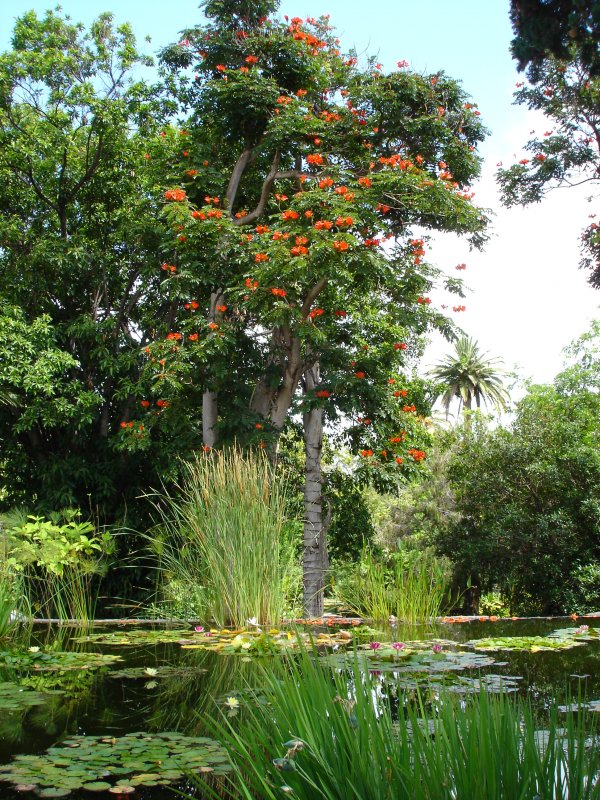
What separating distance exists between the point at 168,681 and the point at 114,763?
121 cm

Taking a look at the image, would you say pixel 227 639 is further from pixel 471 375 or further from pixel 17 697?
pixel 471 375

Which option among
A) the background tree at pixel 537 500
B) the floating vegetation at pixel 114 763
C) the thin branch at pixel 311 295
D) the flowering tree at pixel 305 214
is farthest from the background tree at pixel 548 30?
the background tree at pixel 537 500

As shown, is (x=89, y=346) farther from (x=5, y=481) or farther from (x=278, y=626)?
(x=278, y=626)

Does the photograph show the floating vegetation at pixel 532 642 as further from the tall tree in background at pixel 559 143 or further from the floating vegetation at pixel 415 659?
the tall tree in background at pixel 559 143

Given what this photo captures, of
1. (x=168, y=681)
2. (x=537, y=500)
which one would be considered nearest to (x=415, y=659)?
(x=168, y=681)

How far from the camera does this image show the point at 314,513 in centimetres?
958

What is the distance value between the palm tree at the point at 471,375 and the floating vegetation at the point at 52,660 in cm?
2753

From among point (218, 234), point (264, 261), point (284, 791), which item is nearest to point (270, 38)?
point (218, 234)

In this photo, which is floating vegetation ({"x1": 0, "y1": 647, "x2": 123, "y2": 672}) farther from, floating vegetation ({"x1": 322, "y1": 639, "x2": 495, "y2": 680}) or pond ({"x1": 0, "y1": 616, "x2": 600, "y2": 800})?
floating vegetation ({"x1": 322, "y1": 639, "x2": 495, "y2": 680})

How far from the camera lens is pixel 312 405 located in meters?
8.97

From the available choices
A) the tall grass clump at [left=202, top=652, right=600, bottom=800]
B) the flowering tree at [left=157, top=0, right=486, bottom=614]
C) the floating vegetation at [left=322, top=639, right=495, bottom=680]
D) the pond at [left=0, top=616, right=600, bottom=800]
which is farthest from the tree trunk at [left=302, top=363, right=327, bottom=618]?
the tall grass clump at [left=202, top=652, right=600, bottom=800]

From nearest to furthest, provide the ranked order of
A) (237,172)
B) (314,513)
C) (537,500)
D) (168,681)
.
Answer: (168,681) → (314,513) → (237,172) → (537,500)

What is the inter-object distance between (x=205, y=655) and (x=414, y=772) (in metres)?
2.79

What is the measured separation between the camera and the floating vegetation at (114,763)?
74.9 inches
